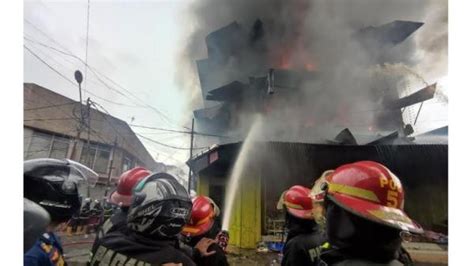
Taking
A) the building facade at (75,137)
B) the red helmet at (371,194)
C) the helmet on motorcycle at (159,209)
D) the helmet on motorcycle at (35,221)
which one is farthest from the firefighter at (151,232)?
the building facade at (75,137)

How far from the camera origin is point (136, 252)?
95cm

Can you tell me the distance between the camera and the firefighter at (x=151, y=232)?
0.95 metres

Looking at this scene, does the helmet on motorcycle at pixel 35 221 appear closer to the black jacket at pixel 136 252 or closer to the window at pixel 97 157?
the black jacket at pixel 136 252

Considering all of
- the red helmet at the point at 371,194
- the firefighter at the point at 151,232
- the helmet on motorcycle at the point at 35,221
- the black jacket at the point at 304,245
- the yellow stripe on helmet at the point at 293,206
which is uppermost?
the red helmet at the point at 371,194

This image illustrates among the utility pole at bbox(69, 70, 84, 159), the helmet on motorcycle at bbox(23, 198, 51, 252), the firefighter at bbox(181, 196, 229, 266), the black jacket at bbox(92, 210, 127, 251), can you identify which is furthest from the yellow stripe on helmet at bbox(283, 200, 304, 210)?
the utility pole at bbox(69, 70, 84, 159)

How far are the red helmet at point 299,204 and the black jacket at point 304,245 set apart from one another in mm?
45

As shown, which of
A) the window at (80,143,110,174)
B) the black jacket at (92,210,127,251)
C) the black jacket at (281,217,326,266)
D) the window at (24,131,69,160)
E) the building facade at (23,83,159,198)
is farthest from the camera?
the window at (80,143,110,174)

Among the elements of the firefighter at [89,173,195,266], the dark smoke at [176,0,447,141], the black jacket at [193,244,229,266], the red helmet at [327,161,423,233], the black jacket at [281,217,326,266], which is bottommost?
the black jacket at [193,244,229,266]

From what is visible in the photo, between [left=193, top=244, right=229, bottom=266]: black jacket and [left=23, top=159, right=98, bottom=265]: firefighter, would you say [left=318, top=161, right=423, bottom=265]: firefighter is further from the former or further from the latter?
[left=23, top=159, right=98, bottom=265]: firefighter

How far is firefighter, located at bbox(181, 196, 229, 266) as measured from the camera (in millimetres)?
1397

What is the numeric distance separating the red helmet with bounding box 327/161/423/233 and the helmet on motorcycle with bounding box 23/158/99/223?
863mm

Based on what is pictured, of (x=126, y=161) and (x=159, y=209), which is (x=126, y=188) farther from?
(x=126, y=161)

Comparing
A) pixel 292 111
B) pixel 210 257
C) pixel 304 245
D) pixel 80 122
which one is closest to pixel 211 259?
pixel 210 257

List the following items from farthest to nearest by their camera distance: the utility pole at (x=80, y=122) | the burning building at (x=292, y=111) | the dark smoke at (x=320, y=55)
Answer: the burning building at (x=292, y=111)
the dark smoke at (x=320, y=55)
the utility pole at (x=80, y=122)
